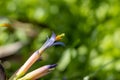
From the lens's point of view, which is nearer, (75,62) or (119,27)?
(75,62)

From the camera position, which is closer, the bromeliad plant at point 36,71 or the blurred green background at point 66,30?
the bromeliad plant at point 36,71

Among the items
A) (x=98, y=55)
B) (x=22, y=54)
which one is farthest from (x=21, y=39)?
(x=98, y=55)

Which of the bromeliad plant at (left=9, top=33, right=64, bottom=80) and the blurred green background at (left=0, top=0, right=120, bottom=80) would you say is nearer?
the bromeliad plant at (left=9, top=33, right=64, bottom=80)

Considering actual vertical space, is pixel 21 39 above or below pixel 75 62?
above

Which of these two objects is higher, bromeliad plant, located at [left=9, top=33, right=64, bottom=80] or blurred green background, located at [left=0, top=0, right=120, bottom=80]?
blurred green background, located at [left=0, top=0, right=120, bottom=80]

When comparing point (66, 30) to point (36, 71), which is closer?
point (36, 71)

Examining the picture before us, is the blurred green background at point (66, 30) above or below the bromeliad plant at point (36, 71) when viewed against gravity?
above

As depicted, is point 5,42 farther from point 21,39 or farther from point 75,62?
point 75,62

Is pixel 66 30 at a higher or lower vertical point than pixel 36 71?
higher
